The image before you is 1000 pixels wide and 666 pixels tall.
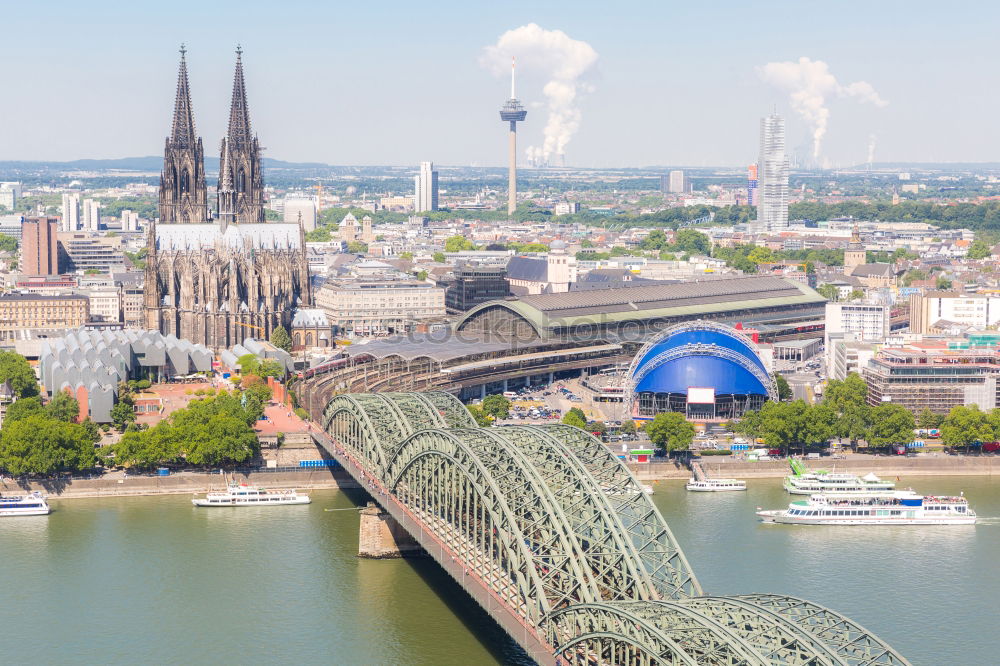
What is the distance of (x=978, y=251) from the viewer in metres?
106

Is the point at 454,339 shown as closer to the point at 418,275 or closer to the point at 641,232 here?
the point at 418,275

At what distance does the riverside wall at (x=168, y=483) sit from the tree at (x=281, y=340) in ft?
69.7

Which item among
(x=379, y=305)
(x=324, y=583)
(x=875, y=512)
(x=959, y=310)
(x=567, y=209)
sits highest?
(x=567, y=209)

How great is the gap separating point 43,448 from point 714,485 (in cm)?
1657

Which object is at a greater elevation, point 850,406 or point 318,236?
point 318,236

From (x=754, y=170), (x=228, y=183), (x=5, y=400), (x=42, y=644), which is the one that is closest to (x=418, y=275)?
(x=228, y=183)

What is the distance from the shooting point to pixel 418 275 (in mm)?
87562

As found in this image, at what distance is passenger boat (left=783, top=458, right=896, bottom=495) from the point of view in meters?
37.1

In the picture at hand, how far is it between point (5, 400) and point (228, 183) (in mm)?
19557

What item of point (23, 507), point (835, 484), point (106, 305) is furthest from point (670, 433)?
point (106, 305)

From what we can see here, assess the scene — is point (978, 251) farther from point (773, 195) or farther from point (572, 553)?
point (572, 553)

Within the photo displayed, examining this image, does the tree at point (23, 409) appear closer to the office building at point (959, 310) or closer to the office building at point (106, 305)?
the office building at point (106, 305)

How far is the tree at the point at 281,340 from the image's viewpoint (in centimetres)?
6056

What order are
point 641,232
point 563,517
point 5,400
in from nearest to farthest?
point 563,517
point 5,400
point 641,232
